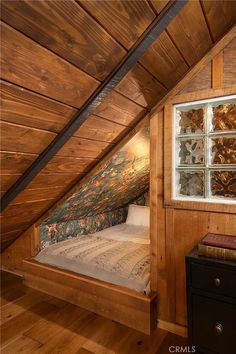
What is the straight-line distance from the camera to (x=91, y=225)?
2.97 metres

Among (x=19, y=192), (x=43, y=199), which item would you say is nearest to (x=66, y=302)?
(x=43, y=199)

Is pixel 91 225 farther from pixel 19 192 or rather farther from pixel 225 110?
pixel 225 110

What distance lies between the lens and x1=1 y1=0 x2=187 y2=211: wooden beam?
3.05 feet

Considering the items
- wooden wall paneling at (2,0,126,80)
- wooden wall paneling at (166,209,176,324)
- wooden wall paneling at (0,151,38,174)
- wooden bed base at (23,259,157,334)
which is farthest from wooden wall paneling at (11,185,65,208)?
wooden wall paneling at (2,0,126,80)

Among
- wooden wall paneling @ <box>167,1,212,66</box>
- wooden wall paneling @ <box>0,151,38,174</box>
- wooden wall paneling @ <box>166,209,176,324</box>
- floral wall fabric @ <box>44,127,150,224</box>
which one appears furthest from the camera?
floral wall fabric @ <box>44,127,150,224</box>

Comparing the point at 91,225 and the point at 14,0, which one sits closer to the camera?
the point at 14,0

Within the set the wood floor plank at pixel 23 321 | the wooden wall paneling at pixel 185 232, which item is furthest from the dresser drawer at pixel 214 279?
the wood floor plank at pixel 23 321

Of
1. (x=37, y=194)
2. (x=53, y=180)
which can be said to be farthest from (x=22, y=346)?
(x=53, y=180)

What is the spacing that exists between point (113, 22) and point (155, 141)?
0.89 meters

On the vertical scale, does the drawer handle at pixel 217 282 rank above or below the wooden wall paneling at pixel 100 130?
below

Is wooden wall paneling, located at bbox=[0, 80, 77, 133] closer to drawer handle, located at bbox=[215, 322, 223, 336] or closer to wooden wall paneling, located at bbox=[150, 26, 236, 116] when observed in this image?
wooden wall paneling, located at bbox=[150, 26, 236, 116]

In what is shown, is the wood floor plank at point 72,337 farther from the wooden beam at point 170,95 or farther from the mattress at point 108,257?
the wooden beam at point 170,95

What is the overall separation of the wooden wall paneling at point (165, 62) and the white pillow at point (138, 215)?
2061mm

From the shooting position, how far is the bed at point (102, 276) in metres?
1.69
